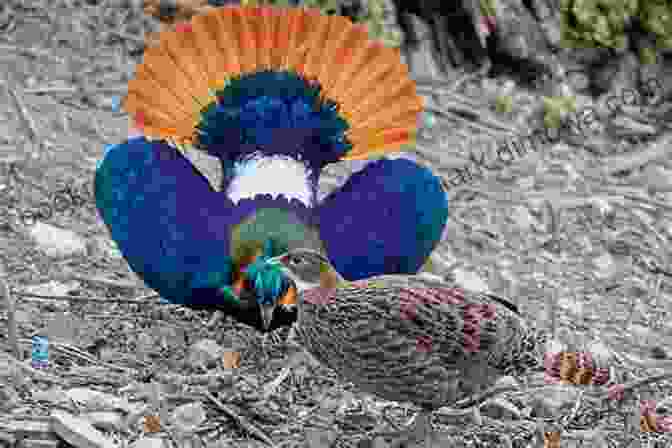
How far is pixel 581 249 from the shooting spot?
5.01 m

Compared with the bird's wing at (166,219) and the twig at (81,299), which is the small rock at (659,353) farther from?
the twig at (81,299)

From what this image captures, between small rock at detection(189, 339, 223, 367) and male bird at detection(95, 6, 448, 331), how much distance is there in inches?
8.9

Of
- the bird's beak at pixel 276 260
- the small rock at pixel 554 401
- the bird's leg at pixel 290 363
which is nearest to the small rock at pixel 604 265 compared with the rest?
the small rock at pixel 554 401

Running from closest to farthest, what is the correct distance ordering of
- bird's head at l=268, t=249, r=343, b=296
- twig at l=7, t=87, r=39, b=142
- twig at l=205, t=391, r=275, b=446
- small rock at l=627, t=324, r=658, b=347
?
bird's head at l=268, t=249, r=343, b=296, twig at l=205, t=391, r=275, b=446, small rock at l=627, t=324, r=658, b=347, twig at l=7, t=87, r=39, b=142

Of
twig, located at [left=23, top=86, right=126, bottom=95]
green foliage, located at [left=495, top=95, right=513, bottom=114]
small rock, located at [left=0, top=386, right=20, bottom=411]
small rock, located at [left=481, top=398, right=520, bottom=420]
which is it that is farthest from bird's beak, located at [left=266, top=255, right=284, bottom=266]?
green foliage, located at [left=495, top=95, right=513, bottom=114]

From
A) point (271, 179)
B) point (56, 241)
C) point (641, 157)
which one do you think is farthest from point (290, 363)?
point (641, 157)

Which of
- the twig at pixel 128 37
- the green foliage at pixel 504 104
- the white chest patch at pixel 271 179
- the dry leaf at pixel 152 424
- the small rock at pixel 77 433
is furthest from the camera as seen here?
the green foliage at pixel 504 104

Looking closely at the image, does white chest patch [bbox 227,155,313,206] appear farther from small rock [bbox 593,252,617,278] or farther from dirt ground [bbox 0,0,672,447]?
small rock [bbox 593,252,617,278]

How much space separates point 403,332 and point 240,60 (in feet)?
5.43

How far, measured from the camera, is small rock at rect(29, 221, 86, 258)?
404 centimetres

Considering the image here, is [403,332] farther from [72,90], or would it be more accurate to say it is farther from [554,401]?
[72,90]

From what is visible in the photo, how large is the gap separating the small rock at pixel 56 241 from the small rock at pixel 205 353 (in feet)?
2.23

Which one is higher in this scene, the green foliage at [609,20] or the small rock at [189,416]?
the green foliage at [609,20]

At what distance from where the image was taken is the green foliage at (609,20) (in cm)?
607
